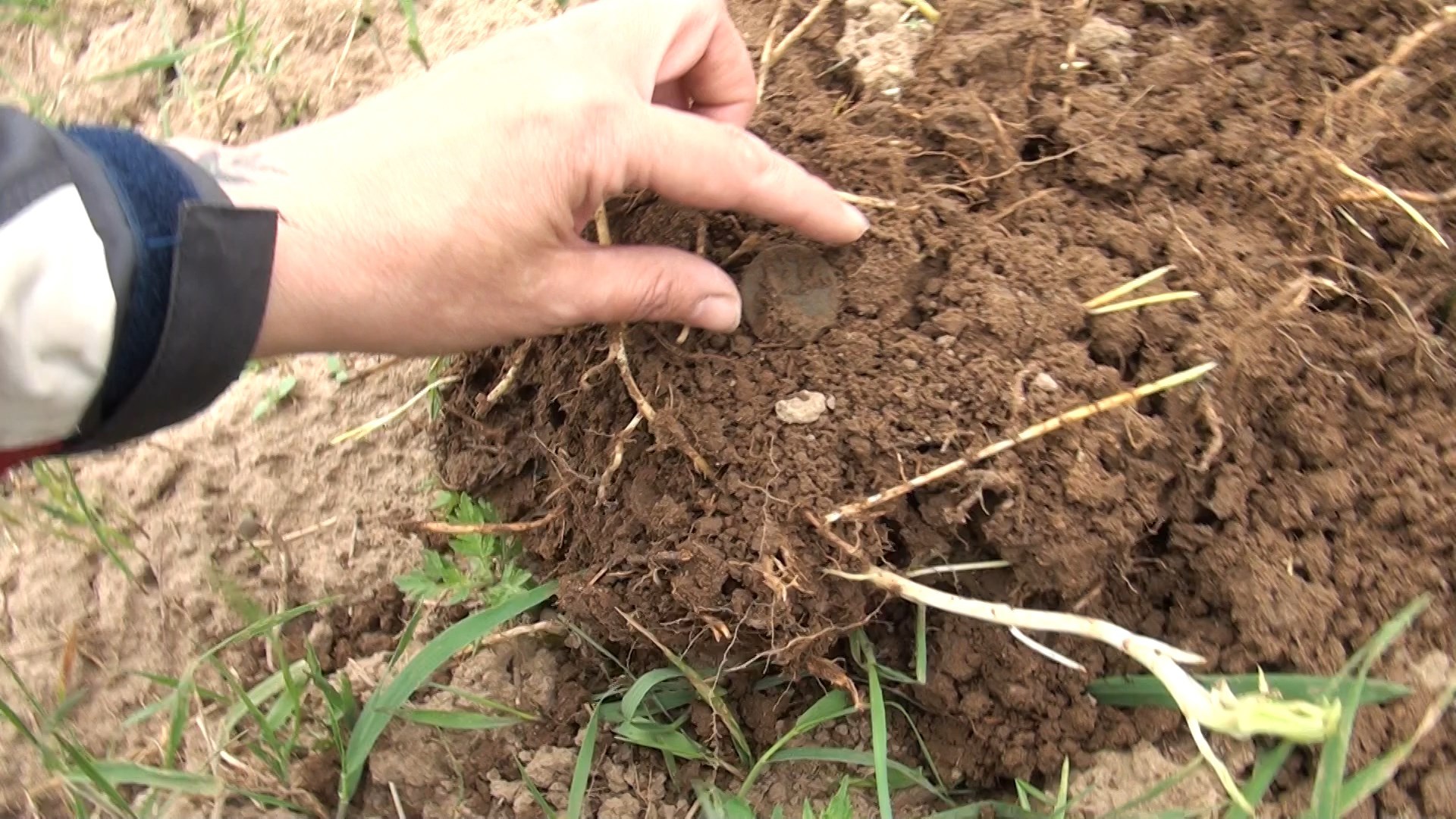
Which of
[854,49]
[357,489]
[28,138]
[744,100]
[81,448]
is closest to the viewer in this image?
[28,138]

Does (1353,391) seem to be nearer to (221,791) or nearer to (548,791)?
(548,791)

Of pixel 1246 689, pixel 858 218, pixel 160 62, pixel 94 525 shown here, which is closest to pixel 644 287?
pixel 858 218

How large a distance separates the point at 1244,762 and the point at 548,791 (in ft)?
3.05

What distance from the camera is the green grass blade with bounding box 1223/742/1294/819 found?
1.15 meters

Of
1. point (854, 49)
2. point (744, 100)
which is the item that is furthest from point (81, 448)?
point (854, 49)

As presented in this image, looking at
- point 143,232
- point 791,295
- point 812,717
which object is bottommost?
point 812,717

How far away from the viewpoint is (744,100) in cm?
138

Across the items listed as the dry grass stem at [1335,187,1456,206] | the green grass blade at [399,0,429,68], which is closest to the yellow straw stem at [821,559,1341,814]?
the dry grass stem at [1335,187,1456,206]

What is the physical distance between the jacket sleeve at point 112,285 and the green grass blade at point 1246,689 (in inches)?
43.9

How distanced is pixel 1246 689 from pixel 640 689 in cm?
77

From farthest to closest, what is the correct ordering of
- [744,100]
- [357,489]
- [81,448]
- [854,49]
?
[357,489], [854,49], [744,100], [81,448]

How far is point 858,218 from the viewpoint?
50.8 inches

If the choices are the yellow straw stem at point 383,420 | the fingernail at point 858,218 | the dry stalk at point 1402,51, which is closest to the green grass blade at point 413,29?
the yellow straw stem at point 383,420

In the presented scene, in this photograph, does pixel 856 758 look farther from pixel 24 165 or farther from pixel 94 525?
pixel 94 525
